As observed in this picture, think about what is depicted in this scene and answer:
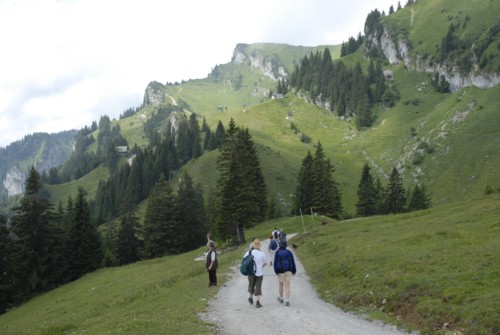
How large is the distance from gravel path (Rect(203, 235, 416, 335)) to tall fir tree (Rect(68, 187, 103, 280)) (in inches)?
2394

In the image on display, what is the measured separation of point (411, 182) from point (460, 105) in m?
49.1

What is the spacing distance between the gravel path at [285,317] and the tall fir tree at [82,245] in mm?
60812

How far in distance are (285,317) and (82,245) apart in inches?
2757

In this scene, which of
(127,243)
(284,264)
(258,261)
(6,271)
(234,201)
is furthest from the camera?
(127,243)

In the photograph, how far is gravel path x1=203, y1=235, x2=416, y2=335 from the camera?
14656 millimetres

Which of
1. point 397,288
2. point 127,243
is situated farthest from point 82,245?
Result: point 397,288

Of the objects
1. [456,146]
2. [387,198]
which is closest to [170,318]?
[387,198]

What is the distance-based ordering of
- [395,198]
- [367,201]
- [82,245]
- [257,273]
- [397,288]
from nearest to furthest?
1. [397,288]
2. [257,273]
3. [82,245]
4. [367,201]
5. [395,198]

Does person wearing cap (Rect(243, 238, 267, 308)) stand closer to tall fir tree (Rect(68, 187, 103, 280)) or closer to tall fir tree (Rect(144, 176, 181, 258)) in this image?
tall fir tree (Rect(144, 176, 181, 258))

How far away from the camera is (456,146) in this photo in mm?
142750

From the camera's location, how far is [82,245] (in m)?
76.3

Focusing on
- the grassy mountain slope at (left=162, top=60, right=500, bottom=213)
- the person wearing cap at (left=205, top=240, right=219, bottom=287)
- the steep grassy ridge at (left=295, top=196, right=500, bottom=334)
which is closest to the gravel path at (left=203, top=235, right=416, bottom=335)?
the steep grassy ridge at (left=295, top=196, right=500, bottom=334)

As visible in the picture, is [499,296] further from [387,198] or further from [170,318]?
[387,198]

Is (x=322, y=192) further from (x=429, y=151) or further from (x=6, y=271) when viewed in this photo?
(x=429, y=151)
